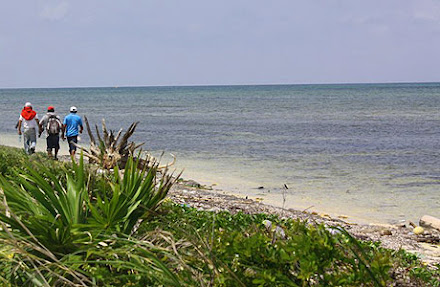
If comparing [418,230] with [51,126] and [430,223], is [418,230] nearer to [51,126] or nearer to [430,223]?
[430,223]

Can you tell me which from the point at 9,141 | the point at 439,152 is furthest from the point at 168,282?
the point at 9,141

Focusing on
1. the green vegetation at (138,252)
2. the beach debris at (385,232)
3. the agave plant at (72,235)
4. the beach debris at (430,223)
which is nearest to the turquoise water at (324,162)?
the beach debris at (430,223)

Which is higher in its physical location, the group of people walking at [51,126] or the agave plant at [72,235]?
the agave plant at [72,235]

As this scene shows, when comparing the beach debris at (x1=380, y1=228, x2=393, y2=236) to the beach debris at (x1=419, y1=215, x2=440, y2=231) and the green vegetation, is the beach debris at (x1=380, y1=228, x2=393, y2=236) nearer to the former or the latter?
the beach debris at (x1=419, y1=215, x2=440, y2=231)

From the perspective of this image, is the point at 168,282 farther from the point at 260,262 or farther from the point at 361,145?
the point at 361,145

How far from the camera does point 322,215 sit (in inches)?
442

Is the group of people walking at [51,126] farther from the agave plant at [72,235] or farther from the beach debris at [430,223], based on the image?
the agave plant at [72,235]

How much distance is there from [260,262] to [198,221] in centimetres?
328

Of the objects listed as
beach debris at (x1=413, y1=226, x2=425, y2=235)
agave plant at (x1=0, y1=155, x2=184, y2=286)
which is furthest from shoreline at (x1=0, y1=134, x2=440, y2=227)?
agave plant at (x1=0, y1=155, x2=184, y2=286)

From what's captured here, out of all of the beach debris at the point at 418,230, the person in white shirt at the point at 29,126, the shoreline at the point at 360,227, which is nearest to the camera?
the shoreline at the point at 360,227

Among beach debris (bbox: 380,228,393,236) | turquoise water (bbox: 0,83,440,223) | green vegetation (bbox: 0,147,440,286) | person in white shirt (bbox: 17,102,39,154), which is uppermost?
green vegetation (bbox: 0,147,440,286)

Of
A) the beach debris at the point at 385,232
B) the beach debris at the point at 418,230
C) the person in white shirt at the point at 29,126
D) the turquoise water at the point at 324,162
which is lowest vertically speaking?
the turquoise water at the point at 324,162

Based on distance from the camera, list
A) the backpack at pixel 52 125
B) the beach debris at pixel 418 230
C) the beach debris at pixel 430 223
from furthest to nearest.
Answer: the backpack at pixel 52 125
the beach debris at pixel 430 223
the beach debris at pixel 418 230

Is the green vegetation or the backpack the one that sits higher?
the green vegetation
